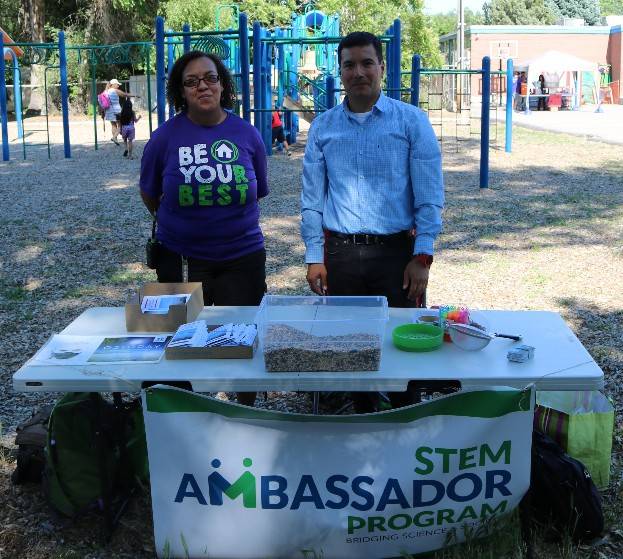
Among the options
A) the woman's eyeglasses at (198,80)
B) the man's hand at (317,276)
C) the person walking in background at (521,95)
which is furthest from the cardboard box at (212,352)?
the person walking in background at (521,95)

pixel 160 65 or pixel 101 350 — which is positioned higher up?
pixel 160 65

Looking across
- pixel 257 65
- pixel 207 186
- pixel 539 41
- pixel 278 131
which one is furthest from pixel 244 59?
pixel 539 41

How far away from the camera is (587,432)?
131 inches

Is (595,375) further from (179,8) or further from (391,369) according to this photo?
(179,8)

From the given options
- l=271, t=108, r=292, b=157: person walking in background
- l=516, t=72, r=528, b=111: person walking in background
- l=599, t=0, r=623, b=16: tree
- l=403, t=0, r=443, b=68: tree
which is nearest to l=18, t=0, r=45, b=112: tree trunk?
l=403, t=0, r=443, b=68: tree

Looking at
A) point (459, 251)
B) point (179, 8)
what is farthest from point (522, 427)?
point (179, 8)

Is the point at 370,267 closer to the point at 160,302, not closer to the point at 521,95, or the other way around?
the point at 160,302

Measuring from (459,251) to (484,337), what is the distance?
5426mm

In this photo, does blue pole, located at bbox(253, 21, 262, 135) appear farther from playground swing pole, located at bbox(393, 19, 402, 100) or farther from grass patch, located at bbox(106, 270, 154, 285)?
grass patch, located at bbox(106, 270, 154, 285)

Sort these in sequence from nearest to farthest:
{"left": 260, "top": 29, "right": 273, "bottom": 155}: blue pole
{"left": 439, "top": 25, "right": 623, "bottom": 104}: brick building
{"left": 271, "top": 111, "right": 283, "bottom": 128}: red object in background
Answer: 1. {"left": 260, "top": 29, "right": 273, "bottom": 155}: blue pole
2. {"left": 271, "top": 111, "right": 283, "bottom": 128}: red object in background
3. {"left": 439, "top": 25, "right": 623, "bottom": 104}: brick building

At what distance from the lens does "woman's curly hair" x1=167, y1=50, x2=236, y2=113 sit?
145 inches

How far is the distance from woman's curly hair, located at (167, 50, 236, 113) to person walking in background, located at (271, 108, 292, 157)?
529 inches

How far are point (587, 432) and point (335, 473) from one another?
1117 mm

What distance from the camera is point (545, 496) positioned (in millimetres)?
3062
